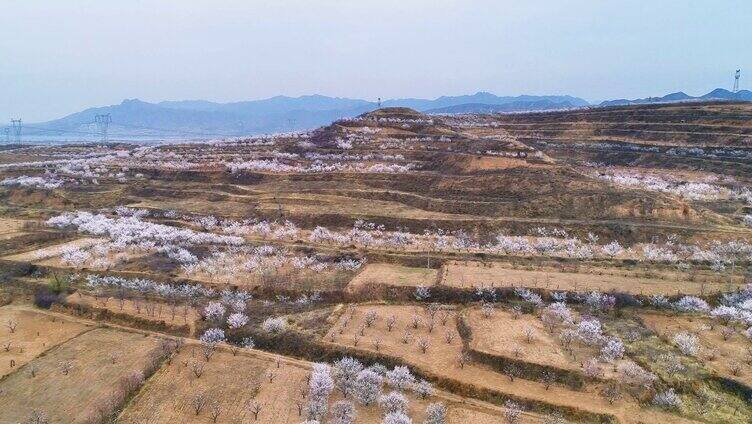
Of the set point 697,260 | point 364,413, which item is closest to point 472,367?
point 364,413

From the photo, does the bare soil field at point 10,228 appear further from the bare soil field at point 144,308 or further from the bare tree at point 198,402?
the bare tree at point 198,402

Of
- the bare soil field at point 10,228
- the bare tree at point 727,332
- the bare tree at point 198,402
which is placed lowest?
the bare tree at point 198,402

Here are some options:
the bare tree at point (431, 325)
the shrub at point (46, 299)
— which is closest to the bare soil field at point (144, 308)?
the shrub at point (46, 299)

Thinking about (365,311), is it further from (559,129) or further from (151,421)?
(559,129)

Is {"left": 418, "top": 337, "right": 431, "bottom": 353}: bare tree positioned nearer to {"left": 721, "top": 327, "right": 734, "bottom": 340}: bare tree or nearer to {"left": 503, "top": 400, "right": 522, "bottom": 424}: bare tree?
{"left": 503, "top": 400, "right": 522, "bottom": 424}: bare tree

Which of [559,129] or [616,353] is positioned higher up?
[559,129]

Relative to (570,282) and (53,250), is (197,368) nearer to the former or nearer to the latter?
(570,282)

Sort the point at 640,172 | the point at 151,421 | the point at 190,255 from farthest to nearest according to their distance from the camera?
the point at 640,172 → the point at 190,255 → the point at 151,421
